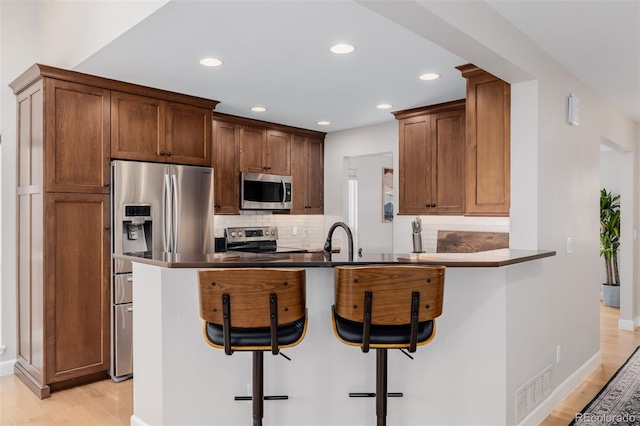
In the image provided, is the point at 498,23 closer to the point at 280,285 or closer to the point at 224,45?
the point at 224,45

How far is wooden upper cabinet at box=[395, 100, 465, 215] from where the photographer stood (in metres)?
4.55

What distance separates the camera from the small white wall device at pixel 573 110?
3.46 metres

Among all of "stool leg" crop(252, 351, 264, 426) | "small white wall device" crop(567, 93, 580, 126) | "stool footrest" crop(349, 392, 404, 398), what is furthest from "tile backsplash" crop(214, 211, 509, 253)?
"stool leg" crop(252, 351, 264, 426)

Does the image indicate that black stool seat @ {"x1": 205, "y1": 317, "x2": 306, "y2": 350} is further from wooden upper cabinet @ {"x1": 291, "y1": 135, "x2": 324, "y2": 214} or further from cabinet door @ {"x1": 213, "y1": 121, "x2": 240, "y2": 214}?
wooden upper cabinet @ {"x1": 291, "y1": 135, "x2": 324, "y2": 214}

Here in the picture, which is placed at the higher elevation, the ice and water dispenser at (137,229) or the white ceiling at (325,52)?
the white ceiling at (325,52)

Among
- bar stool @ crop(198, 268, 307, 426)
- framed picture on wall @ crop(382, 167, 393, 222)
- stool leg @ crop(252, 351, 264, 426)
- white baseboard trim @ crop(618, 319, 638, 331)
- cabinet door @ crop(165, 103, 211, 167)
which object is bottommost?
white baseboard trim @ crop(618, 319, 638, 331)

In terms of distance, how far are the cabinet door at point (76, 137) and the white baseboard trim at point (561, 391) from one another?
11.4 feet

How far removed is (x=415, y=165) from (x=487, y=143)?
5.38ft

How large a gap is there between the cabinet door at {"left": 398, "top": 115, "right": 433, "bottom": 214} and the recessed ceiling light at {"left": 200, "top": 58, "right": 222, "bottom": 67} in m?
2.30

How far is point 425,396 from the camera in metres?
2.59

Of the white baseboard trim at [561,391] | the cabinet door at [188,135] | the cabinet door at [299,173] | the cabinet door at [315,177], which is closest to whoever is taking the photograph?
the white baseboard trim at [561,391]

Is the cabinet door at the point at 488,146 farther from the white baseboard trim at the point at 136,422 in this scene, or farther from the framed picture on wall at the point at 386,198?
the framed picture on wall at the point at 386,198

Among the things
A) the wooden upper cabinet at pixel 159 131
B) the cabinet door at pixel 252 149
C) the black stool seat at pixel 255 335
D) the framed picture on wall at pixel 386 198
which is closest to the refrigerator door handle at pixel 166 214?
the wooden upper cabinet at pixel 159 131

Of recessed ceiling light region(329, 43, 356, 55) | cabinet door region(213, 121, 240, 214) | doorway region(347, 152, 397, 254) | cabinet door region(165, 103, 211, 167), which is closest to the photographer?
recessed ceiling light region(329, 43, 356, 55)
